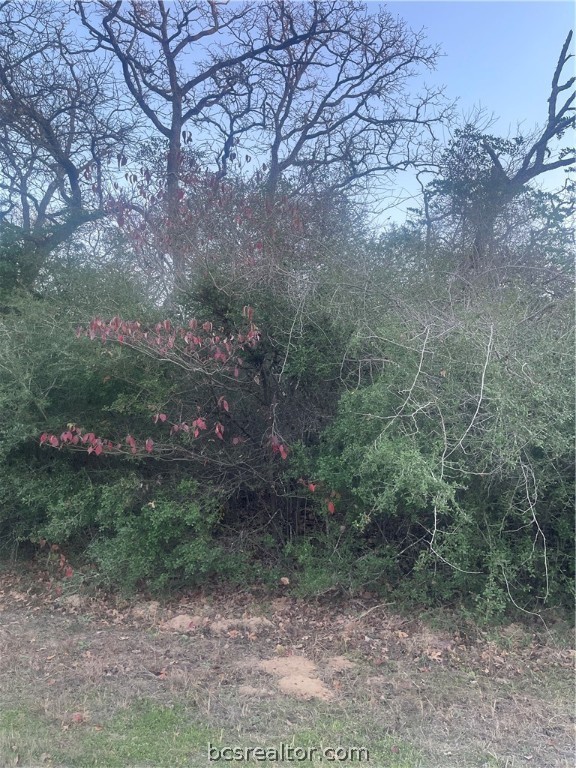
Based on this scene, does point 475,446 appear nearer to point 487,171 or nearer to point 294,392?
point 294,392

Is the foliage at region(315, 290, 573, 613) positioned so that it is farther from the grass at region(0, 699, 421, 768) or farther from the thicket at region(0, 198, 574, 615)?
the grass at region(0, 699, 421, 768)

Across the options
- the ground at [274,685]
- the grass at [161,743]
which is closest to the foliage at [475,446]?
the ground at [274,685]

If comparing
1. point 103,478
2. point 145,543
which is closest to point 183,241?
point 103,478

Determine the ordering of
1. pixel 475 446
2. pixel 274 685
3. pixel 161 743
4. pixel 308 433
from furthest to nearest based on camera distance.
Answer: pixel 308 433 < pixel 475 446 < pixel 274 685 < pixel 161 743

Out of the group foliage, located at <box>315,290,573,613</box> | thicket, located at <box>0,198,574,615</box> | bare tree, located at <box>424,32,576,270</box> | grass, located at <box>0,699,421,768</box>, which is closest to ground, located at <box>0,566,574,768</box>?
grass, located at <box>0,699,421,768</box>

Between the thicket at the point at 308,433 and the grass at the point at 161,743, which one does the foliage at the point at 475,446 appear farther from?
the grass at the point at 161,743

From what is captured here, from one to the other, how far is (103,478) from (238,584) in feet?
6.04

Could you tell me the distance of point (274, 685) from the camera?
4535mm

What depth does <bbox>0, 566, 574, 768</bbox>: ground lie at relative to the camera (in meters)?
3.69

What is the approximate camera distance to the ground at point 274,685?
3.69m

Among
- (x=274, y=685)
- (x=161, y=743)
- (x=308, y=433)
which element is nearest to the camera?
(x=161, y=743)

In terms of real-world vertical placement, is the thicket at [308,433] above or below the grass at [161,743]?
above

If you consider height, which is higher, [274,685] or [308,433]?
[308,433]

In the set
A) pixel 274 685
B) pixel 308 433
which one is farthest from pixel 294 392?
pixel 274 685
